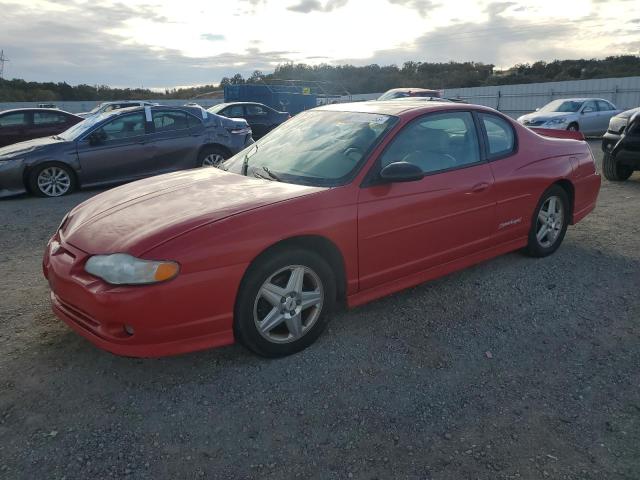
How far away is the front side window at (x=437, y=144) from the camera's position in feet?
12.1

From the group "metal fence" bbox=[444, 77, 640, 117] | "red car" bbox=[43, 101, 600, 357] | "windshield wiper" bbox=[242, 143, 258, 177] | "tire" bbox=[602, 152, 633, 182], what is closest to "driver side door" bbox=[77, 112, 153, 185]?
"red car" bbox=[43, 101, 600, 357]

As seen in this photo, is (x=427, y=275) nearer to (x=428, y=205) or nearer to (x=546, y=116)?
(x=428, y=205)

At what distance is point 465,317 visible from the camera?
3.73 m

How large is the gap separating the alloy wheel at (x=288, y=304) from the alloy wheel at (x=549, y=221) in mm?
2578

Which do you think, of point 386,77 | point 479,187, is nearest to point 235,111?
point 479,187

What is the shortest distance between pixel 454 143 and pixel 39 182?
6912 millimetres

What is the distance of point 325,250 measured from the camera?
3.27 m

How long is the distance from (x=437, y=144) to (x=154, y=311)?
2.43 metres

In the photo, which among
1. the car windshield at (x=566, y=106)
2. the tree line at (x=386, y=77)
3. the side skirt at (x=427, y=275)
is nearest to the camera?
the side skirt at (x=427, y=275)

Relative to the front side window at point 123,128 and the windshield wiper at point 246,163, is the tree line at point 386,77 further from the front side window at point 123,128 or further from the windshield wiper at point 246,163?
the windshield wiper at point 246,163

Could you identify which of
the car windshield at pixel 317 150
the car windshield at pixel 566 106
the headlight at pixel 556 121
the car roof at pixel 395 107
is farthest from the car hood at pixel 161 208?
the car windshield at pixel 566 106

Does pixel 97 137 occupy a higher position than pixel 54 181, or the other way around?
pixel 97 137

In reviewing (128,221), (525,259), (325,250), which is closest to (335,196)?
(325,250)

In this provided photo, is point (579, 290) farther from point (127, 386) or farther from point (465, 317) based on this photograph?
point (127, 386)
